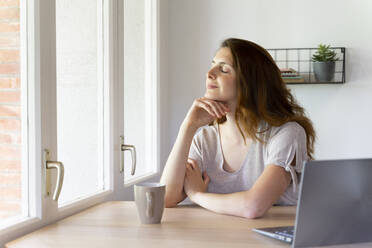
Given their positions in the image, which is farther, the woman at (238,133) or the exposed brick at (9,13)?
the woman at (238,133)

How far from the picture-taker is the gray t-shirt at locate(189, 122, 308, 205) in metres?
1.66

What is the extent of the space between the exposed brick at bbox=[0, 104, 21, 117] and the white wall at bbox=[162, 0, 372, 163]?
1.48 m

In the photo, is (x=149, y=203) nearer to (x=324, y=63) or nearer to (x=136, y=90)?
(x=136, y=90)

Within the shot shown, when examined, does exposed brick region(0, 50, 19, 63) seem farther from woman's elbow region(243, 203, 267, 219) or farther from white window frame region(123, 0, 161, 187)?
white window frame region(123, 0, 161, 187)

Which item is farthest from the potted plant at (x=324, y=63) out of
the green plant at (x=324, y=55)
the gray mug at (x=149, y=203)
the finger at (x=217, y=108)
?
the gray mug at (x=149, y=203)

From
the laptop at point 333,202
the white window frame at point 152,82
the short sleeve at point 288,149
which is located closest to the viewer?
the laptop at point 333,202

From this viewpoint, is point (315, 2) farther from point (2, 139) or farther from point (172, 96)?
point (2, 139)

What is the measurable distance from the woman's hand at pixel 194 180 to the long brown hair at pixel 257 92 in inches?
8.4

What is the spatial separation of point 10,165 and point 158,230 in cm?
45

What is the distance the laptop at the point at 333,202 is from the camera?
1.05 m

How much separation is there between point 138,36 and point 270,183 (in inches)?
49.5

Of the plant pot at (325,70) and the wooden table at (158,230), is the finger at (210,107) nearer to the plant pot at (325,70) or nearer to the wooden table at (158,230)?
the wooden table at (158,230)

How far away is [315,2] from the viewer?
112 inches

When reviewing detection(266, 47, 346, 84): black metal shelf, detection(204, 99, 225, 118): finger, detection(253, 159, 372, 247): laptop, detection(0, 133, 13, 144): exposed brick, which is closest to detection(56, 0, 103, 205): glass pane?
detection(0, 133, 13, 144): exposed brick
